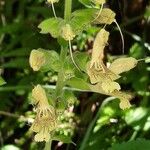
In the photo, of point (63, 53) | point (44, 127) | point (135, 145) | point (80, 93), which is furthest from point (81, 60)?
point (80, 93)

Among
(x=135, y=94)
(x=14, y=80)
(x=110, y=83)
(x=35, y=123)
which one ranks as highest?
(x=110, y=83)

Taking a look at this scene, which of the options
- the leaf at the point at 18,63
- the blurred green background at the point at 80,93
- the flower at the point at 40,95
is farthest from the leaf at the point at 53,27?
the leaf at the point at 18,63

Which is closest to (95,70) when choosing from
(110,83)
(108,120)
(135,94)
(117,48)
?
(110,83)

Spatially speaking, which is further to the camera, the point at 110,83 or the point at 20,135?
the point at 20,135

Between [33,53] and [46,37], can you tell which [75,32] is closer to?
[33,53]

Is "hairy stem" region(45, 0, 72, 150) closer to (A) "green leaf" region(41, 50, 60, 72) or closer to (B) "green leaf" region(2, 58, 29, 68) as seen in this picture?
(A) "green leaf" region(41, 50, 60, 72)

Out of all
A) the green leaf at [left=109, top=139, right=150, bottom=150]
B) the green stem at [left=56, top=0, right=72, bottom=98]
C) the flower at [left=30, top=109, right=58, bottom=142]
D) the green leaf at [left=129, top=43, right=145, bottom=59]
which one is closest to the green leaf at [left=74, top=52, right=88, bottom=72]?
the green stem at [left=56, top=0, right=72, bottom=98]
